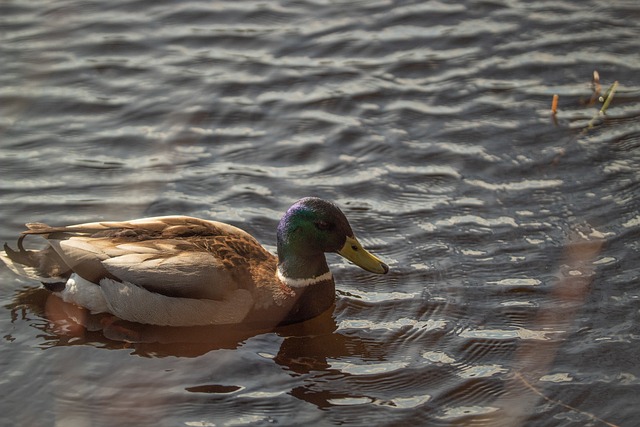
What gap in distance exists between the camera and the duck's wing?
22.9 ft

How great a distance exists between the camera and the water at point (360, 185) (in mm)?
6500

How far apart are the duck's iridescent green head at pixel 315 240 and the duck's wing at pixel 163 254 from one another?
218mm

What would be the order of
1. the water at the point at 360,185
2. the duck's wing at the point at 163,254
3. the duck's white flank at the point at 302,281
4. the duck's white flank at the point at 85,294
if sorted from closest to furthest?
the water at the point at 360,185, the duck's wing at the point at 163,254, the duck's white flank at the point at 85,294, the duck's white flank at the point at 302,281

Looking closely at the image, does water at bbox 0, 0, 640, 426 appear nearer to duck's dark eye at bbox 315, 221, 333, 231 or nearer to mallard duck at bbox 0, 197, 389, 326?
mallard duck at bbox 0, 197, 389, 326

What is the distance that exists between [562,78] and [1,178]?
4.80 metres

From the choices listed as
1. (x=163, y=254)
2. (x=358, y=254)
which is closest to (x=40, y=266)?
(x=163, y=254)

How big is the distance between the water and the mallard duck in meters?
0.16

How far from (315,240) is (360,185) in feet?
4.56

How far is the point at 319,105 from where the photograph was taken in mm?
9656

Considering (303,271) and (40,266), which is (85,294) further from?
(303,271)

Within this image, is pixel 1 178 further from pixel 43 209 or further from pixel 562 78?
pixel 562 78

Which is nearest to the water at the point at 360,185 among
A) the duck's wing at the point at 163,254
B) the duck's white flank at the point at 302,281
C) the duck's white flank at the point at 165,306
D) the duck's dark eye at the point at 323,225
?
the duck's white flank at the point at 165,306

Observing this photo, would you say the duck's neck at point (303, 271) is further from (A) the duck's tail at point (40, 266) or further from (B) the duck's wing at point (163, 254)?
(A) the duck's tail at point (40, 266)

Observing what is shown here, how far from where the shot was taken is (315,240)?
287 inches
